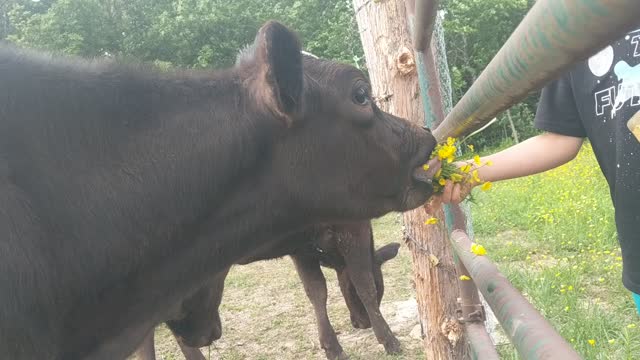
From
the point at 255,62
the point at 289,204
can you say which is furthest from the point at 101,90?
the point at 289,204

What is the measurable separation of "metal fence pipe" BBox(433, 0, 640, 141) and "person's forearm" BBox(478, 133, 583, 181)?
4.92 ft

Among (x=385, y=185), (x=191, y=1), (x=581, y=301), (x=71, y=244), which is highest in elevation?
(x=191, y=1)

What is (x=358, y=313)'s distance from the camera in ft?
17.5

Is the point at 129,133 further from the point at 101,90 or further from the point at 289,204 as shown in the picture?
the point at 289,204

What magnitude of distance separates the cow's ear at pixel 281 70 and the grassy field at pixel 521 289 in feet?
4.42

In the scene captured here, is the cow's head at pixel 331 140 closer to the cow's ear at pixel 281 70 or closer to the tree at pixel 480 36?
the cow's ear at pixel 281 70

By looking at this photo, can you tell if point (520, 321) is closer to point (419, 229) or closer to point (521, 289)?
point (419, 229)

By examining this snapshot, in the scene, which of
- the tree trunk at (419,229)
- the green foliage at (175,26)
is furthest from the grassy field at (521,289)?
the green foliage at (175,26)

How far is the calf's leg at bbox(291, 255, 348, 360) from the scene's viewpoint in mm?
4852

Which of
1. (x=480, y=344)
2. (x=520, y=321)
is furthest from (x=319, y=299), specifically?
(x=520, y=321)

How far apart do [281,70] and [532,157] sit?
3.74 ft

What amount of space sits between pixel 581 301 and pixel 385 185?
2777 mm

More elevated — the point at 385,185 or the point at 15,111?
the point at 15,111

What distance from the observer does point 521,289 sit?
472cm
